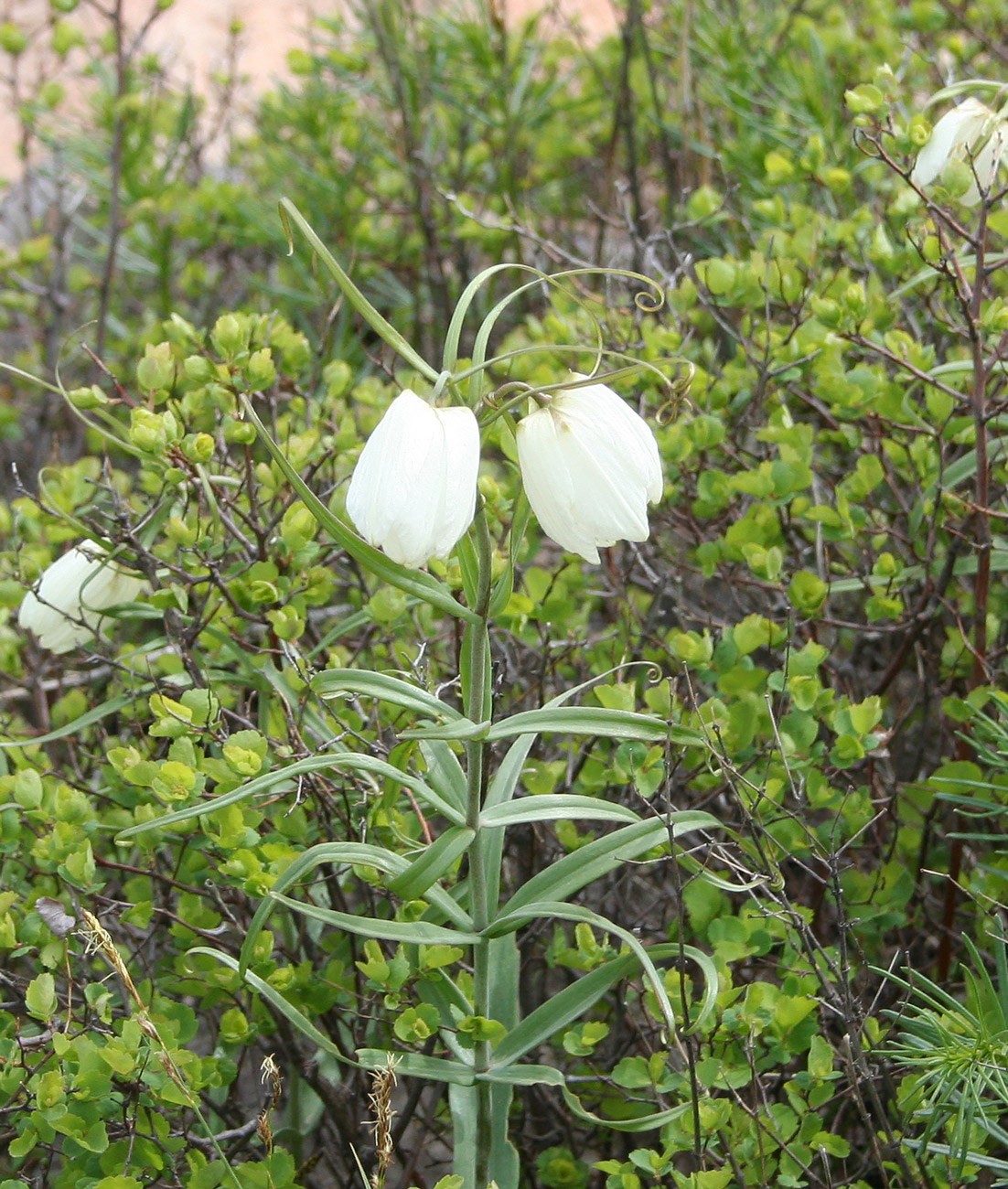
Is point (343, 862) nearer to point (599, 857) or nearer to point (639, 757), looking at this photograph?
point (599, 857)

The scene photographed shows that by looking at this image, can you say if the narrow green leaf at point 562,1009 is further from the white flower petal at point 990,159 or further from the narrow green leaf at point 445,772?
the white flower petal at point 990,159

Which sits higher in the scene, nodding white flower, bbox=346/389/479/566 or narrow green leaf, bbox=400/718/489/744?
nodding white flower, bbox=346/389/479/566

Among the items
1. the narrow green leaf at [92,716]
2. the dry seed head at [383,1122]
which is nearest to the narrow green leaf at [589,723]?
the dry seed head at [383,1122]

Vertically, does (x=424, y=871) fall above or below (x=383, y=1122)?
above

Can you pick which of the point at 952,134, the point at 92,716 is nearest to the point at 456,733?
the point at 92,716

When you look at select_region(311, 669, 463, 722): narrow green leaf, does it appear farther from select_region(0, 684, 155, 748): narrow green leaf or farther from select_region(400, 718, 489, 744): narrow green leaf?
select_region(0, 684, 155, 748): narrow green leaf

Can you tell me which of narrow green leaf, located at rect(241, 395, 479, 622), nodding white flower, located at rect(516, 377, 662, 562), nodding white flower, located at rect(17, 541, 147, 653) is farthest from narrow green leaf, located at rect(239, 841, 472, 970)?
nodding white flower, located at rect(17, 541, 147, 653)
